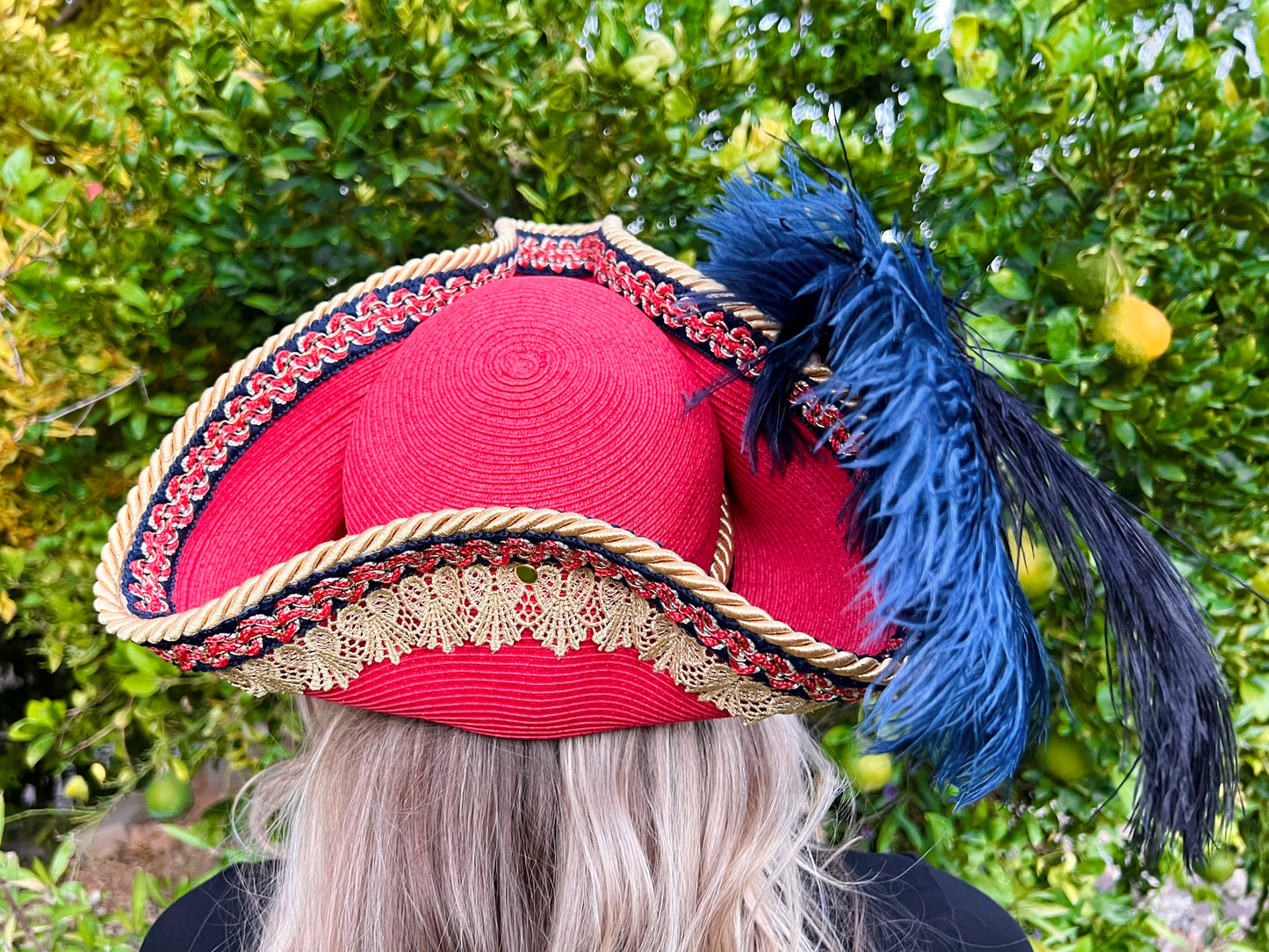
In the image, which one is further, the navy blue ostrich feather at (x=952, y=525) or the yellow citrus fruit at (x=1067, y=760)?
the yellow citrus fruit at (x=1067, y=760)

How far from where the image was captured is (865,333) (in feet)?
2.22

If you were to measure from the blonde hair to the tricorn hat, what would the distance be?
0.06 metres

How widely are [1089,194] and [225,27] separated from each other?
1120mm

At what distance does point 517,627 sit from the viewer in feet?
2.61

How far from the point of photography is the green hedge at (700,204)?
105 centimetres

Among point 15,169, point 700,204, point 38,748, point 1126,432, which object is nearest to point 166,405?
point 15,169

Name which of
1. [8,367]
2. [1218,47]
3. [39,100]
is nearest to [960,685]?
[1218,47]

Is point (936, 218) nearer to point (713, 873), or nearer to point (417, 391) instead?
point (417, 391)

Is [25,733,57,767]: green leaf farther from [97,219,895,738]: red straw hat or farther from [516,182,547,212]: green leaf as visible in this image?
[516,182,547,212]: green leaf

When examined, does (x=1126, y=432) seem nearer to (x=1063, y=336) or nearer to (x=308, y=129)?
(x=1063, y=336)

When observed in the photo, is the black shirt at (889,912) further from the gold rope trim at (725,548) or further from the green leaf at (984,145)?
the green leaf at (984,145)

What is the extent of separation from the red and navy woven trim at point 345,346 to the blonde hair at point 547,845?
0.31m

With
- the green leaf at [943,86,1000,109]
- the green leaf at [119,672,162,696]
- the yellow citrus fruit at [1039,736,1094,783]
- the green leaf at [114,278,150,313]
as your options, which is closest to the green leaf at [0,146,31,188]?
the green leaf at [114,278,150,313]

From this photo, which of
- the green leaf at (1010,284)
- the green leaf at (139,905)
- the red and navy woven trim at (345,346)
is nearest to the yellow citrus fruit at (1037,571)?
the green leaf at (1010,284)
